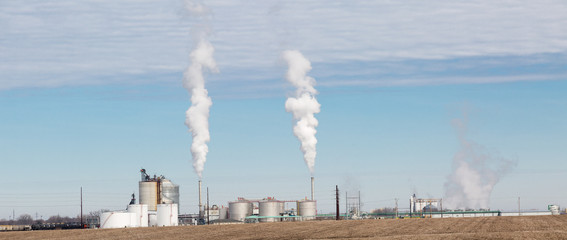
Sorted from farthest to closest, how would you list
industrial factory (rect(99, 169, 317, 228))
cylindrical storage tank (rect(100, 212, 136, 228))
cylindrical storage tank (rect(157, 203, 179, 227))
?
1. industrial factory (rect(99, 169, 317, 228))
2. cylindrical storage tank (rect(157, 203, 179, 227))
3. cylindrical storage tank (rect(100, 212, 136, 228))

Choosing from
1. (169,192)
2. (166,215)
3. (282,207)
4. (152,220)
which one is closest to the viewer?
(166,215)

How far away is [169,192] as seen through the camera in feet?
566

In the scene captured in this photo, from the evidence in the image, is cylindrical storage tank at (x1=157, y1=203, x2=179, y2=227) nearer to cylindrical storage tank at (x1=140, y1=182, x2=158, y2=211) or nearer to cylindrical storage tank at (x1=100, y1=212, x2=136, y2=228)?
cylindrical storage tank at (x1=100, y1=212, x2=136, y2=228)

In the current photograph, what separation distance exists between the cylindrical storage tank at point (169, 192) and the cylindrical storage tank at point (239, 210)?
1273 cm

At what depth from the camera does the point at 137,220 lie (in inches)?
5241

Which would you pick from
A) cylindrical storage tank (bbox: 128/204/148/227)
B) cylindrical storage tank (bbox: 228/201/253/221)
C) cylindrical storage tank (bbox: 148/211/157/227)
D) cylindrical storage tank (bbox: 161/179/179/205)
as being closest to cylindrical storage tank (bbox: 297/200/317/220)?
cylindrical storage tank (bbox: 228/201/253/221)

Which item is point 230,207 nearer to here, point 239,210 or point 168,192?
point 239,210

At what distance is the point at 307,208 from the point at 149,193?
35793 millimetres

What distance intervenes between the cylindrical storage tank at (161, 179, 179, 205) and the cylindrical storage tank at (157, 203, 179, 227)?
28.5 metres

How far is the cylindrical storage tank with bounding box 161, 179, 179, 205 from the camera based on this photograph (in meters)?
171

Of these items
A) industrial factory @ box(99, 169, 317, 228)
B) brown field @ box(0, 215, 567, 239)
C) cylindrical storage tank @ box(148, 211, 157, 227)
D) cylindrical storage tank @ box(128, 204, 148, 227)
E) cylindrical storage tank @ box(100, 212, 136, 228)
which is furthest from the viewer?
industrial factory @ box(99, 169, 317, 228)

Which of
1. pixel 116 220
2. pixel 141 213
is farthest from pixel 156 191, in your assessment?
pixel 116 220

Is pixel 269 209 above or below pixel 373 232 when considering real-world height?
below

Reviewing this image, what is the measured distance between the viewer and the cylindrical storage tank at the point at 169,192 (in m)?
171
